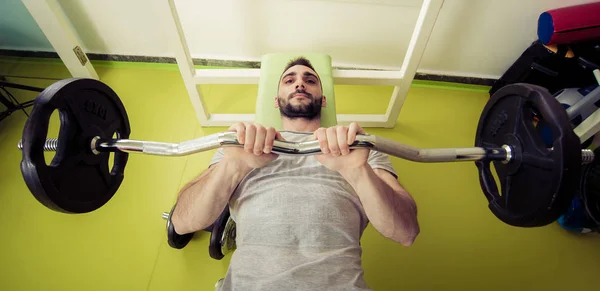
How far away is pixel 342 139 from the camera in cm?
81

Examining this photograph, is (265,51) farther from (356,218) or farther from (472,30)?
(356,218)

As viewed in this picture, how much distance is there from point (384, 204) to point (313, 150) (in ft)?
1.10

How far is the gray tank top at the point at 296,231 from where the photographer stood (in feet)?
3.10

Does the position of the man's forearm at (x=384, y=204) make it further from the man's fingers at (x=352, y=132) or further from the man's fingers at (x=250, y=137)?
the man's fingers at (x=250, y=137)

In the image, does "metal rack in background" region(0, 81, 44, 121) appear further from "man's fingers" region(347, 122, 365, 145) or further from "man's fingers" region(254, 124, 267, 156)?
"man's fingers" region(347, 122, 365, 145)

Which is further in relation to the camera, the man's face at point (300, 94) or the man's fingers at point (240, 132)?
the man's face at point (300, 94)

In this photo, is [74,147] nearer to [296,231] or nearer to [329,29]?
[296,231]

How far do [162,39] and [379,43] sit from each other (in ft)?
4.97

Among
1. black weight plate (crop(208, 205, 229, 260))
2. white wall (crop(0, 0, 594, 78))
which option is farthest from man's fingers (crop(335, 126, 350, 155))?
white wall (crop(0, 0, 594, 78))

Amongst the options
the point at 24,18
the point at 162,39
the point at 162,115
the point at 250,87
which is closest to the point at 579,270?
the point at 250,87

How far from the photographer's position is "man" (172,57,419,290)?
925 millimetres

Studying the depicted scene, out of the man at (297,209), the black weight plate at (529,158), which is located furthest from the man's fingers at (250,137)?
the black weight plate at (529,158)

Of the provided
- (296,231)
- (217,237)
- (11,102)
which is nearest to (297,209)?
(296,231)

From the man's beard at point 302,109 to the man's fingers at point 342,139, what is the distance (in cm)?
58
